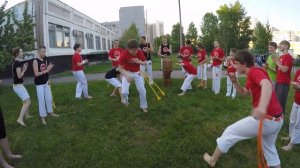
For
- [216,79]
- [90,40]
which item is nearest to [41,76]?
[216,79]

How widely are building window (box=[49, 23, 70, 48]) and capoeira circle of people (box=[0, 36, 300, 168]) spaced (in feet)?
45.3

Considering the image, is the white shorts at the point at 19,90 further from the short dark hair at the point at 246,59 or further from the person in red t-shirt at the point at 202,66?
the person in red t-shirt at the point at 202,66

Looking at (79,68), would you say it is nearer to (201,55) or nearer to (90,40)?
(201,55)

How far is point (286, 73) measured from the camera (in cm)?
802

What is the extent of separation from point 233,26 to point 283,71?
53.8 meters

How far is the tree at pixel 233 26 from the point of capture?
5781 cm

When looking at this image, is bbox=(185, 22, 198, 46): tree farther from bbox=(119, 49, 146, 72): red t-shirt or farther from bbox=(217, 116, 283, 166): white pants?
bbox=(217, 116, 283, 166): white pants

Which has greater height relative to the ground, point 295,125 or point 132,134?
point 295,125

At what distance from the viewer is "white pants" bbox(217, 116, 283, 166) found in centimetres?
473

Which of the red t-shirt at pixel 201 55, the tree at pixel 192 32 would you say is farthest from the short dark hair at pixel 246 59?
the tree at pixel 192 32

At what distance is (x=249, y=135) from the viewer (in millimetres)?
4930

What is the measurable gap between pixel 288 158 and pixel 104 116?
187 inches

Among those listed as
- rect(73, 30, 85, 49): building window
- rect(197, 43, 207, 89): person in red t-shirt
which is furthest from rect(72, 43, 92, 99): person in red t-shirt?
rect(73, 30, 85, 49): building window

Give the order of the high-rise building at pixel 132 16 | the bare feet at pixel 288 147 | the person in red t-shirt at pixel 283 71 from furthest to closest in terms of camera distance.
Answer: the high-rise building at pixel 132 16 → the person in red t-shirt at pixel 283 71 → the bare feet at pixel 288 147
